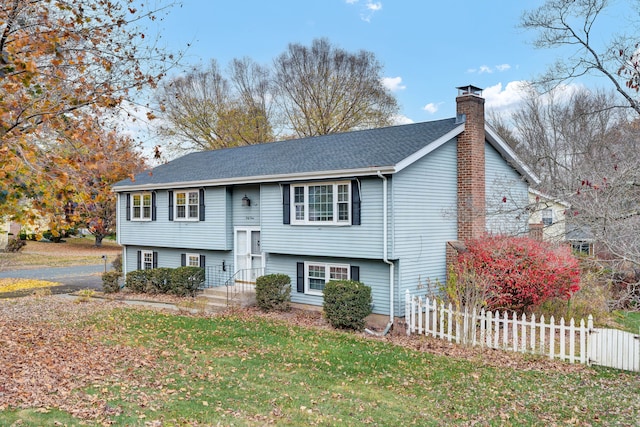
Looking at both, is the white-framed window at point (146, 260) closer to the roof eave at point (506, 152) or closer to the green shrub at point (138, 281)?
the green shrub at point (138, 281)

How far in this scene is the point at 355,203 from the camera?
1408 centimetres

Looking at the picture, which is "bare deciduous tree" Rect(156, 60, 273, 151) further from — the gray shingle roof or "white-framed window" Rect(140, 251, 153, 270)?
"white-framed window" Rect(140, 251, 153, 270)

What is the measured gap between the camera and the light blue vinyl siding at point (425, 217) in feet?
45.5

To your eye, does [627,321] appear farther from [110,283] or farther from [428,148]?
[110,283]

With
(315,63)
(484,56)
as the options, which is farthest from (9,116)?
(315,63)

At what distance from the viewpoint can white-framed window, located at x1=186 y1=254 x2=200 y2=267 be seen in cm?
1958

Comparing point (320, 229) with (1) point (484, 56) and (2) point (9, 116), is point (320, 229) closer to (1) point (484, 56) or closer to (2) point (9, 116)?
(2) point (9, 116)

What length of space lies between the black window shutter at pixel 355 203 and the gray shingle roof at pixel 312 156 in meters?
0.61

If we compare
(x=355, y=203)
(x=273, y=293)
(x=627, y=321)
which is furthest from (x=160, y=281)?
(x=627, y=321)

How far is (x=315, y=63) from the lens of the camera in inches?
1565

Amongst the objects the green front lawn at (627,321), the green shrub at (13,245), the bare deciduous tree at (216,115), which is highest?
the bare deciduous tree at (216,115)

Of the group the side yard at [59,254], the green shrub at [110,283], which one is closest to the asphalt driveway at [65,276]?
the side yard at [59,254]

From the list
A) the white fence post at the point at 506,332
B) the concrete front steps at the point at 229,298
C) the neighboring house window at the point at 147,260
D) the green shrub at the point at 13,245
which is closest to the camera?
the white fence post at the point at 506,332

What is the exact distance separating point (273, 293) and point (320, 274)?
163 cm
